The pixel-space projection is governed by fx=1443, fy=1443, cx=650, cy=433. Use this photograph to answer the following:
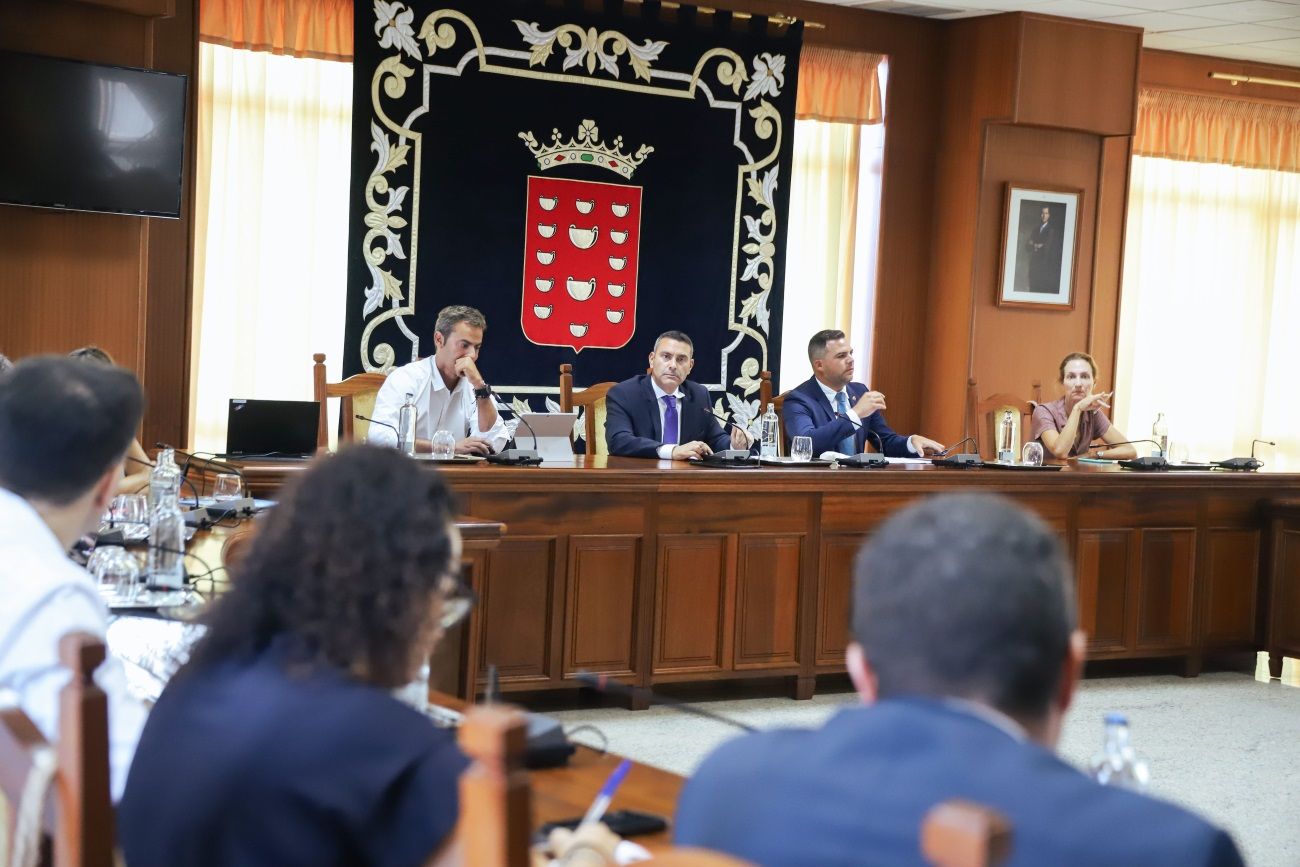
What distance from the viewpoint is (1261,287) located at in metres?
9.27

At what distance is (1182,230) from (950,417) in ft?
7.19

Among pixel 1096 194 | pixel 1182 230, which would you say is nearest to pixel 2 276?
pixel 1096 194

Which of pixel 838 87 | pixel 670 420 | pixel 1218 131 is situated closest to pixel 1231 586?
pixel 670 420

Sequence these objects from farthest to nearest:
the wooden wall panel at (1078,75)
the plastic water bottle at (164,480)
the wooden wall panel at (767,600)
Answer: the wooden wall panel at (1078,75)
the wooden wall panel at (767,600)
the plastic water bottle at (164,480)

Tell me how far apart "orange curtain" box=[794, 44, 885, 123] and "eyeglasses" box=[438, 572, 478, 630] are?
21.2ft

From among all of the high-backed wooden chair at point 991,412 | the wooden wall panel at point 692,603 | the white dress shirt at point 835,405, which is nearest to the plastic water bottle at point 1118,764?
the wooden wall panel at point 692,603

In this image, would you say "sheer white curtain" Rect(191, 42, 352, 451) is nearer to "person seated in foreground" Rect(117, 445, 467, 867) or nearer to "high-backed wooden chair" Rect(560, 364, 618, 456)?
"high-backed wooden chair" Rect(560, 364, 618, 456)

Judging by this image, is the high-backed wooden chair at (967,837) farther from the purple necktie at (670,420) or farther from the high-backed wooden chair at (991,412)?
the high-backed wooden chair at (991,412)

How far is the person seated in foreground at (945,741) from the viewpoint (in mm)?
1001

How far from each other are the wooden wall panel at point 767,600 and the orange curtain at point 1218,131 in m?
4.72

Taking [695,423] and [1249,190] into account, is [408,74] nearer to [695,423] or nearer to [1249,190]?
[695,423]

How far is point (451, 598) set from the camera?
148 cm

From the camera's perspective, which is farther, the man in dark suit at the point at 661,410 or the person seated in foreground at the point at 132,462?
the man in dark suit at the point at 661,410

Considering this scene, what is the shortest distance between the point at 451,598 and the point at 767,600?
3773mm
